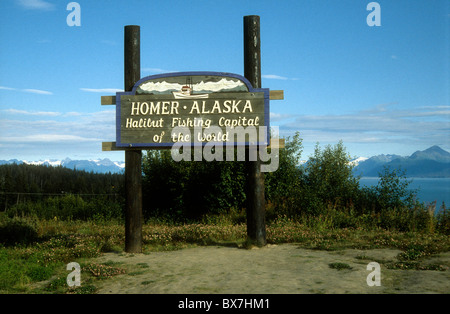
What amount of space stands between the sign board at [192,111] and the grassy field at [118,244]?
306 cm

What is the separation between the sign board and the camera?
11.0m

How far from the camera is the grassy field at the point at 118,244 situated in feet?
27.8

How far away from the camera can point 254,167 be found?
11.3 metres

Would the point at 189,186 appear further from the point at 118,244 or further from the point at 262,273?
the point at 262,273

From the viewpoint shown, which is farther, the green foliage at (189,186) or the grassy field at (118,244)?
the green foliage at (189,186)

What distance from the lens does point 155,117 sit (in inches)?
442

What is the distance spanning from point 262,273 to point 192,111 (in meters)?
4.90

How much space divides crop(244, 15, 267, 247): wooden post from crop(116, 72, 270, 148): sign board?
46 centimetres
